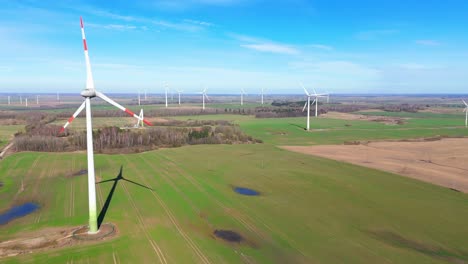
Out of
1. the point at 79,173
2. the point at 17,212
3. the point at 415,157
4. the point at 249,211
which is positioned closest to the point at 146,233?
the point at 249,211

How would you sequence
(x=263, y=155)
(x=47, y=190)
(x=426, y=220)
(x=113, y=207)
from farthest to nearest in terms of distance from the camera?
(x=263, y=155) < (x=47, y=190) < (x=113, y=207) < (x=426, y=220)

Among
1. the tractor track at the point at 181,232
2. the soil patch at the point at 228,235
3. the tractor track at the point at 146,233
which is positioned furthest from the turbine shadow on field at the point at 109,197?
the soil patch at the point at 228,235

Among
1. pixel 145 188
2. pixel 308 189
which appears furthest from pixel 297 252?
pixel 145 188

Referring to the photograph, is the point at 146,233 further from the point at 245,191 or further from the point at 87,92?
the point at 245,191

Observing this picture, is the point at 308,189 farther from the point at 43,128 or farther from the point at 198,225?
the point at 43,128

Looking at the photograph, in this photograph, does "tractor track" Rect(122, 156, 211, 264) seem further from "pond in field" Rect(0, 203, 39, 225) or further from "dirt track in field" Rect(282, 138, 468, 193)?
"dirt track in field" Rect(282, 138, 468, 193)

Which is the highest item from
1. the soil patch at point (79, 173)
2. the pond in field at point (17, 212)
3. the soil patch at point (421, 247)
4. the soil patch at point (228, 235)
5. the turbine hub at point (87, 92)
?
the turbine hub at point (87, 92)

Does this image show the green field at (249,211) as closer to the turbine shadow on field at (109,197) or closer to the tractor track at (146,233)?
the tractor track at (146,233)
